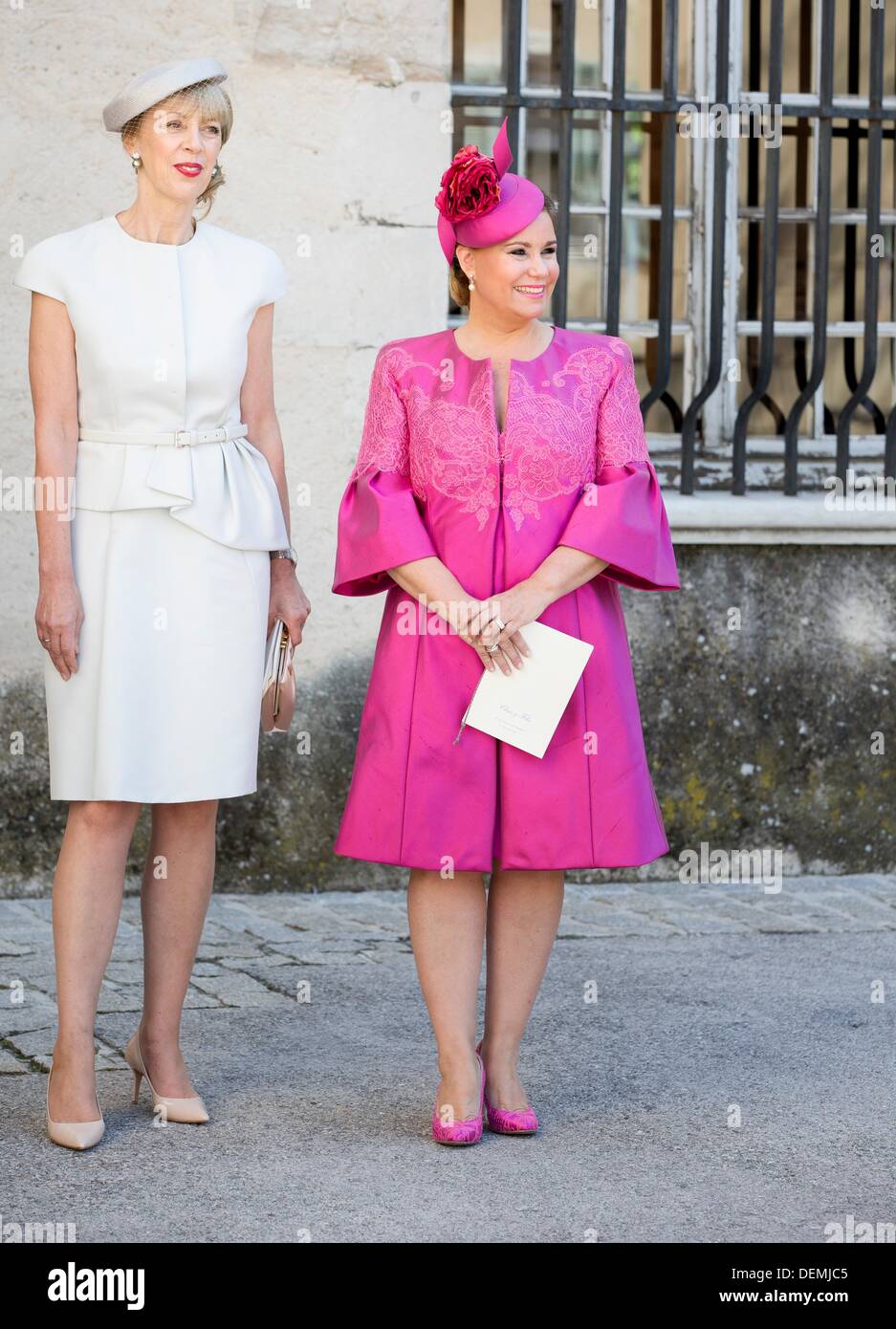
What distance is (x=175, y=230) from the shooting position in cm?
369

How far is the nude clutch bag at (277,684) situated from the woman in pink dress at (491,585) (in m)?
0.17

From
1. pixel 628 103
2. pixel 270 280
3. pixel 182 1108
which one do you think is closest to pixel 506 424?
pixel 270 280

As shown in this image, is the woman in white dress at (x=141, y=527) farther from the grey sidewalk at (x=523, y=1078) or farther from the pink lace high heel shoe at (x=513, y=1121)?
the pink lace high heel shoe at (x=513, y=1121)

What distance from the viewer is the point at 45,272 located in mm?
3568

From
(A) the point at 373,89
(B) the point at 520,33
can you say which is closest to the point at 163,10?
(A) the point at 373,89

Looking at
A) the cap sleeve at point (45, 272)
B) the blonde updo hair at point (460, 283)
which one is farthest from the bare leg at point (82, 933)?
the blonde updo hair at point (460, 283)

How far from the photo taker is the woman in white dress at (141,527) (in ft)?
11.8

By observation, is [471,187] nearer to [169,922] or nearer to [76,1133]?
[169,922]

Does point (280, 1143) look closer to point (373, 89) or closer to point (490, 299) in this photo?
point (490, 299)

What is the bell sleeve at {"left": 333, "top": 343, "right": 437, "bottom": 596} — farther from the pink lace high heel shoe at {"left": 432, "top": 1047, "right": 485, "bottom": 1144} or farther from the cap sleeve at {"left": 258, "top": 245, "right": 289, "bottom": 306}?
the pink lace high heel shoe at {"left": 432, "top": 1047, "right": 485, "bottom": 1144}

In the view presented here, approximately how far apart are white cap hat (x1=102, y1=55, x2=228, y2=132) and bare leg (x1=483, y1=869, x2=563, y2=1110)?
1.64 meters

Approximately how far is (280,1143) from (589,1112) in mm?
658

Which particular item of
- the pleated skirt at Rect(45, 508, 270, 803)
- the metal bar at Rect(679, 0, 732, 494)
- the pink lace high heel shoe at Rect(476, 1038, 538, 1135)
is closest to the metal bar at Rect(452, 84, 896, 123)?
the metal bar at Rect(679, 0, 732, 494)

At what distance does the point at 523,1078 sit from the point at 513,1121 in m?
0.39
